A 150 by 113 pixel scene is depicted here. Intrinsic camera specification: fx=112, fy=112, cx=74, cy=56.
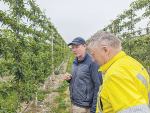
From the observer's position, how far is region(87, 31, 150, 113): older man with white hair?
0.69 metres

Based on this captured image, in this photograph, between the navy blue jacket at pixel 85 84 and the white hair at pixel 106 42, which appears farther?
the navy blue jacket at pixel 85 84

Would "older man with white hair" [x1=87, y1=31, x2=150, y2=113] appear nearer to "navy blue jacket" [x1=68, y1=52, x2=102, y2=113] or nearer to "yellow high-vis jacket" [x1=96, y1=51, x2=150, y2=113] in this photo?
"yellow high-vis jacket" [x1=96, y1=51, x2=150, y2=113]

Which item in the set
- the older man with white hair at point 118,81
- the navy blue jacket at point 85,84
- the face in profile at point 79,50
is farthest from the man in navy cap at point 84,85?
the older man with white hair at point 118,81

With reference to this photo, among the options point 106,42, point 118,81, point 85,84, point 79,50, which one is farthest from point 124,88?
point 79,50

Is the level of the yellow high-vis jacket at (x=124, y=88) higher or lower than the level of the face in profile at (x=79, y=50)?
lower

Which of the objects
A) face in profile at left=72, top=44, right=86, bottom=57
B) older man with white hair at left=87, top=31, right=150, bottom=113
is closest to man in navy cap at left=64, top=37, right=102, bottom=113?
face in profile at left=72, top=44, right=86, bottom=57

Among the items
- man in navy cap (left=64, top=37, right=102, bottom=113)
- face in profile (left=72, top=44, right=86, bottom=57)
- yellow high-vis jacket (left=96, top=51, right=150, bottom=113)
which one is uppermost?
face in profile (left=72, top=44, right=86, bottom=57)

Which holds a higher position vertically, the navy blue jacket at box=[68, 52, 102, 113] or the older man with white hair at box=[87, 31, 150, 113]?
the older man with white hair at box=[87, 31, 150, 113]

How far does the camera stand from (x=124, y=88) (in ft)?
2.32

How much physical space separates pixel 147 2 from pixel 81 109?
6.64 m

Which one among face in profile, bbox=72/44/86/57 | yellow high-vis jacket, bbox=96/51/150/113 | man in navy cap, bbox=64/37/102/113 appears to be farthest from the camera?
face in profile, bbox=72/44/86/57

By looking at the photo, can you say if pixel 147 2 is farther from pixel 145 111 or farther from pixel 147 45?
pixel 145 111

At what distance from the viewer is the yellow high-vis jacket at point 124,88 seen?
0.68 meters

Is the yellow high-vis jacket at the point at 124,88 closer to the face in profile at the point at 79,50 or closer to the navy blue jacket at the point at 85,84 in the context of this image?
the navy blue jacket at the point at 85,84
